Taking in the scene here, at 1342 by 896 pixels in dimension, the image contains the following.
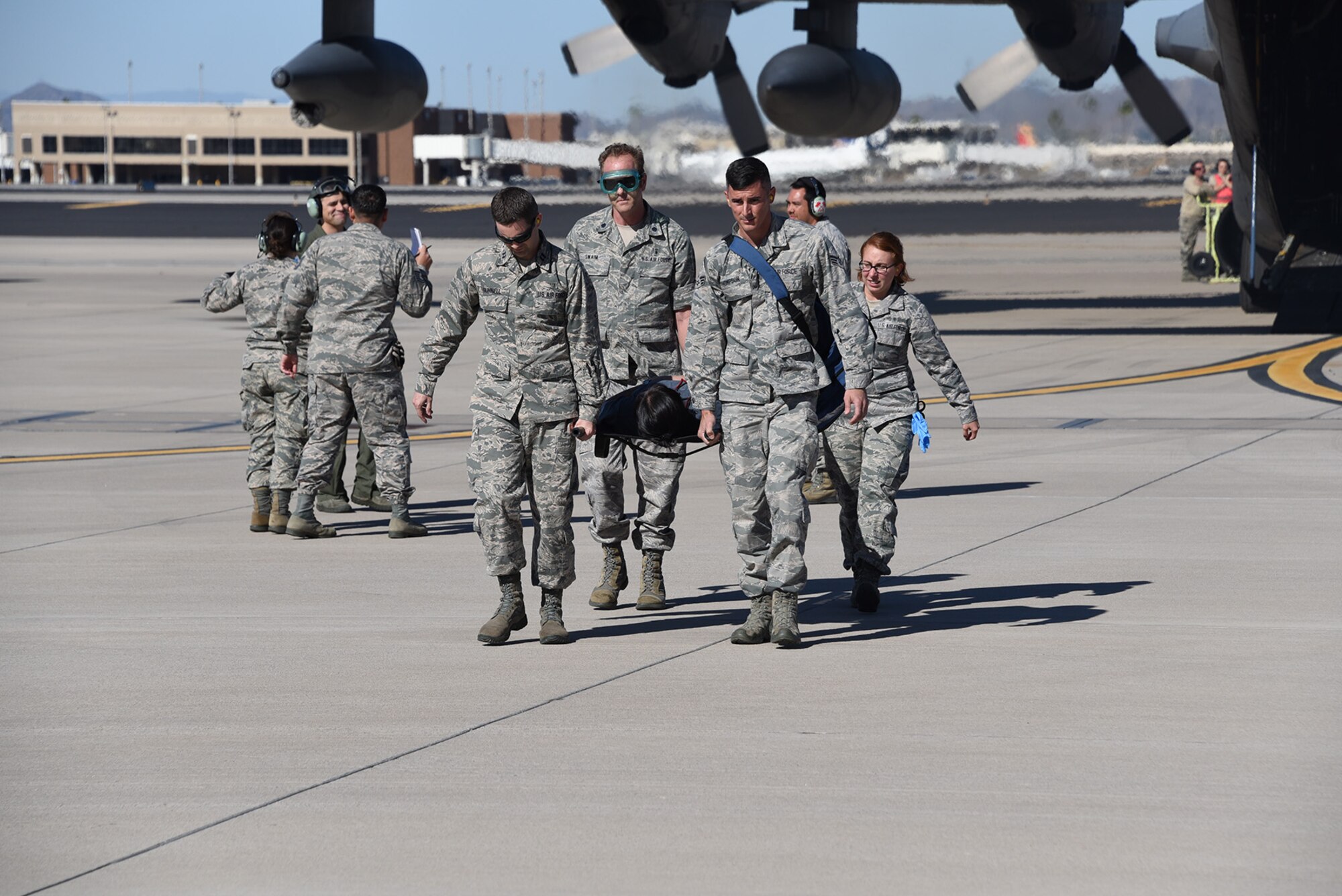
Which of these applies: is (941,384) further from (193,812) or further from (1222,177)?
(1222,177)

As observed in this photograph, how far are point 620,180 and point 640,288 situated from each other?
66 cm

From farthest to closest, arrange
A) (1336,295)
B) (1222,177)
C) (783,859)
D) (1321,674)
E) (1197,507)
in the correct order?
1. (1222,177)
2. (1336,295)
3. (1197,507)
4. (1321,674)
5. (783,859)

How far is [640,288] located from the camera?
28.3 feet

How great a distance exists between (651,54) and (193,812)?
19.6 metres

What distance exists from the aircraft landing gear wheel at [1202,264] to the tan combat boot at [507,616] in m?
27.7

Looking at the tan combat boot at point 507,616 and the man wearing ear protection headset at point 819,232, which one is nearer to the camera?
the tan combat boot at point 507,616

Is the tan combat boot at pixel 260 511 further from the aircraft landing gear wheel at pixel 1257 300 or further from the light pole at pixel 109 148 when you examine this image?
the light pole at pixel 109 148

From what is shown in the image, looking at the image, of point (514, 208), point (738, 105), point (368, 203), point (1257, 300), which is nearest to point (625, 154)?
point (514, 208)

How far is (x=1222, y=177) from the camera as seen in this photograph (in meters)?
33.2

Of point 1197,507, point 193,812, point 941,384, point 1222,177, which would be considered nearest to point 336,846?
point 193,812

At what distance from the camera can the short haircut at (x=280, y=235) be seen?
1125 centimetres

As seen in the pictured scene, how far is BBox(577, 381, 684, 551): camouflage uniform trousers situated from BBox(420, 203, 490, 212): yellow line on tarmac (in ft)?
159

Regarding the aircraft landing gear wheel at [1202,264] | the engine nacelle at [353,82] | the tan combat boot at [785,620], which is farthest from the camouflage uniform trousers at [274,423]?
the aircraft landing gear wheel at [1202,264]

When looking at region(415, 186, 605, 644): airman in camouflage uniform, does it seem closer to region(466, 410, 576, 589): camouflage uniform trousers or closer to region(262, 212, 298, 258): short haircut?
region(466, 410, 576, 589): camouflage uniform trousers
